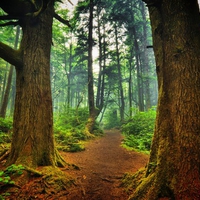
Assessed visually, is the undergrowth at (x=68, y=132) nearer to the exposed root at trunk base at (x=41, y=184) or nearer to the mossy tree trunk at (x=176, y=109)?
the exposed root at trunk base at (x=41, y=184)

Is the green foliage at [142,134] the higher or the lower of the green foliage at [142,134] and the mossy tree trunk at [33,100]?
the lower

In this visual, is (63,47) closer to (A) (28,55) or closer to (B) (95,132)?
(B) (95,132)

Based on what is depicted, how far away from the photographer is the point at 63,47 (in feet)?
77.3

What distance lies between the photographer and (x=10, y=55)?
156 inches

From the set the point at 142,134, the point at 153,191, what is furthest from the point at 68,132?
the point at 153,191

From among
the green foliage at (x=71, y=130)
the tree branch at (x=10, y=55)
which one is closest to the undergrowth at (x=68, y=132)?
the green foliage at (x=71, y=130)

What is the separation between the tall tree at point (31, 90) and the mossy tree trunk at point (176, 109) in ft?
9.13

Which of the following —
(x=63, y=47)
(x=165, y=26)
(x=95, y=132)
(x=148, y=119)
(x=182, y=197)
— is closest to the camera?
(x=182, y=197)

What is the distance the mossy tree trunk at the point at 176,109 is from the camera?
2361 millimetres

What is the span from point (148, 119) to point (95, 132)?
5.04 metres

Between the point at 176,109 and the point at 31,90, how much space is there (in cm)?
399

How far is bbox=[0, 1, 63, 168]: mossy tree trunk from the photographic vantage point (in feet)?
12.4

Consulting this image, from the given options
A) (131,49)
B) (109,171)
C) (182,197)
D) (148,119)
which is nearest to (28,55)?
(109,171)

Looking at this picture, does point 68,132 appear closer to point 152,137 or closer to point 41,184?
point 41,184
